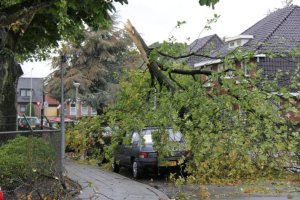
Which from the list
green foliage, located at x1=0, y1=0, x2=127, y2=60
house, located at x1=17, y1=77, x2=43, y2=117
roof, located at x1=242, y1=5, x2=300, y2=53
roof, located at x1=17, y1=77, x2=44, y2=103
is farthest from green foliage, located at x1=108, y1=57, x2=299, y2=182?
roof, located at x1=17, y1=77, x2=44, y2=103

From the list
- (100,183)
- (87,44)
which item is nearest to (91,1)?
(100,183)

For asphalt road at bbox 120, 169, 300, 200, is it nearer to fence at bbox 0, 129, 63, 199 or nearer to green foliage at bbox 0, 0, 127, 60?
fence at bbox 0, 129, 63, 199

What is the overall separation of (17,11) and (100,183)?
22.8 ft

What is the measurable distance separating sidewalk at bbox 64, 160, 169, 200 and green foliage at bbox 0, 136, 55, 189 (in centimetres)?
99

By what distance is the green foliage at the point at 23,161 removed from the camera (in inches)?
372

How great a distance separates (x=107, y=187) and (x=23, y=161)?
12.4 ft

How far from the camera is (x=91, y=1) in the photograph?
1011cm

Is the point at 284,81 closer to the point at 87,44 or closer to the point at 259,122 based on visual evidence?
the point at 259,122

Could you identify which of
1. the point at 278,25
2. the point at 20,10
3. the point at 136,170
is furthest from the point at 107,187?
the point at 278,25

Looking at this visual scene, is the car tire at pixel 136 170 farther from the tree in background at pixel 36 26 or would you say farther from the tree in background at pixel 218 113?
the tree in background at pixel 218 113

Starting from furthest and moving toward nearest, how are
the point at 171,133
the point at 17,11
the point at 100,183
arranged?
the point at 100,183
the point at 17,11
the point at 171,133

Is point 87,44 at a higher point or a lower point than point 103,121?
higher

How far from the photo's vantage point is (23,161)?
9734 mm

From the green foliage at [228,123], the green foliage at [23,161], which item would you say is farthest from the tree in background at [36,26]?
the green foliage at [228,123]
